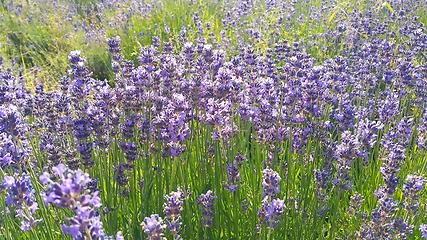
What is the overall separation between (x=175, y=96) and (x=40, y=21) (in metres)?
9.74

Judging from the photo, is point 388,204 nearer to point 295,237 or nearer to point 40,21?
point 295,237

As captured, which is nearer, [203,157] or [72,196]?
[72,196]

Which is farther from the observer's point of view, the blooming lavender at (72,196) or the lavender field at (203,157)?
the lavender field at (203,157)

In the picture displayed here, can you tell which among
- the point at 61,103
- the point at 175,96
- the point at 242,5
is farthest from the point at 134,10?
the point at 175,96

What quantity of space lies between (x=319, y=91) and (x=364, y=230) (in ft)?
3.80

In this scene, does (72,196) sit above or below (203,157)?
below

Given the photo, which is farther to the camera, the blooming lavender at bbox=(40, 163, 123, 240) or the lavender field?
the lavender field

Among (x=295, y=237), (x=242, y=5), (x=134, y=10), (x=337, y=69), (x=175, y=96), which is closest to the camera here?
(x=175, y=96)

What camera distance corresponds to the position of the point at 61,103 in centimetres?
246

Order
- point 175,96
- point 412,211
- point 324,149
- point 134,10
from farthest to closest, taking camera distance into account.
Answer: point 134,10 < point 324,149 < point 175,96 < point 412,211

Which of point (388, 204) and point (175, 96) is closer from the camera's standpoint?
point (388, 204)

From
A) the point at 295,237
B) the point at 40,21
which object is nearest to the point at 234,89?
the point at 295,237

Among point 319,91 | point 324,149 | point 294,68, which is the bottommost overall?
point 324,149

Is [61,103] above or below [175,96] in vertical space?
above
